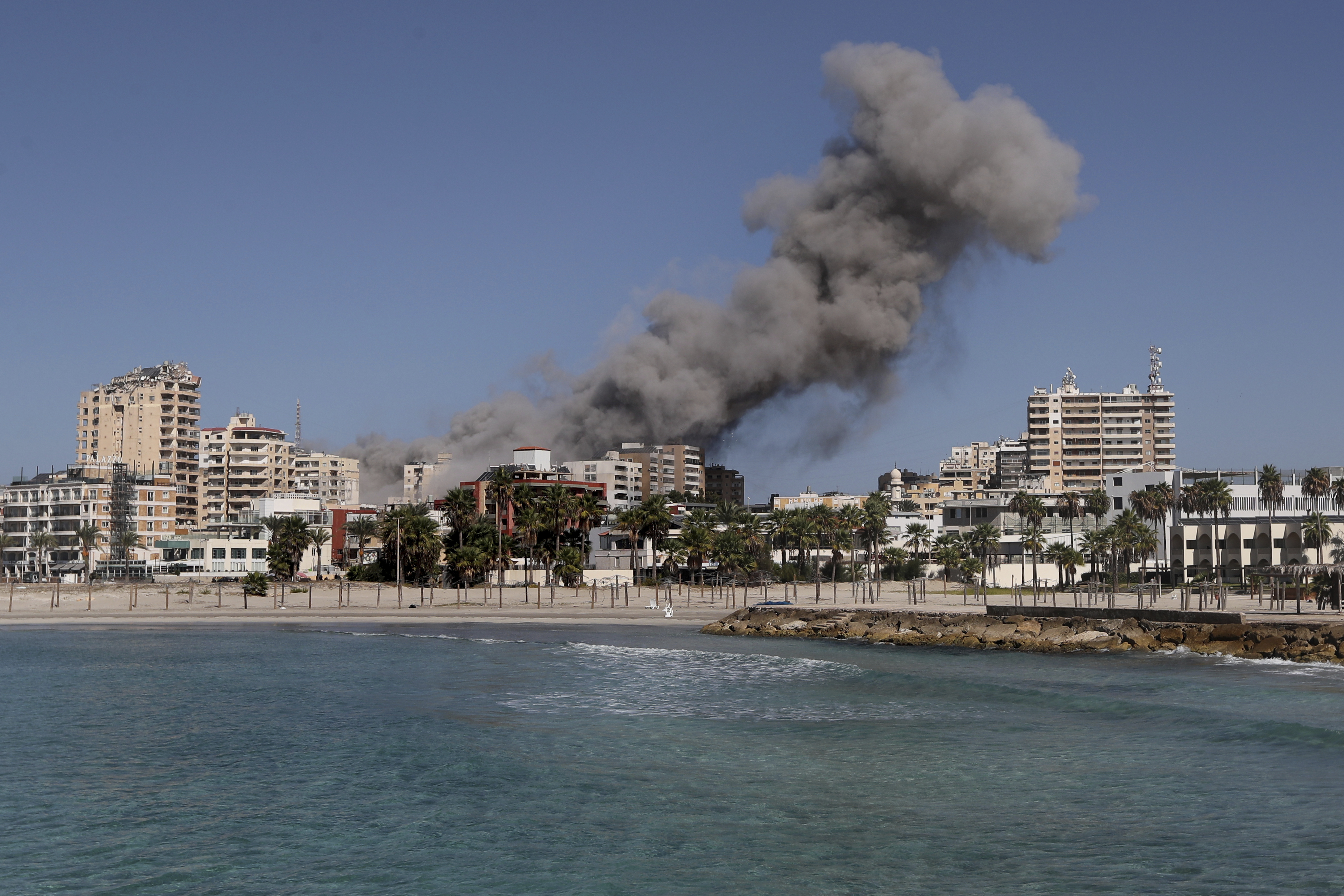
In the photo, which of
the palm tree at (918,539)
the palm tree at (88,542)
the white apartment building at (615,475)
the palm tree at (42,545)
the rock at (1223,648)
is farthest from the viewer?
the white apartment building at (615,475)

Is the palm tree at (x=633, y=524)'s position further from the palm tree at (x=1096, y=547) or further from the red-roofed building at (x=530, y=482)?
the palm tree at (x=1096, y=547)

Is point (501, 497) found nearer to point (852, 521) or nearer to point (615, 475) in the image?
point (852, 521)

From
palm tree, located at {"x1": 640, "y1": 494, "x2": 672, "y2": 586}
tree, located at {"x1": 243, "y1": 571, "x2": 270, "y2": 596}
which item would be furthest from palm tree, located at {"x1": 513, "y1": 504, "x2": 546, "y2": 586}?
tree, located at {"x1": 243, "y1": 571, "x2": 270, "y2": 596}

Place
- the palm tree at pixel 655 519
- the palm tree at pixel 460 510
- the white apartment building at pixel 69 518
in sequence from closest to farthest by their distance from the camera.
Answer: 1. the palm tree at pixel 655 519
2. the palm tree at pixel 460 510
3. the white apartment building at pixel 69 518

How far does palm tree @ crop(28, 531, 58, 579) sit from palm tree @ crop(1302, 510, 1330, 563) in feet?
412

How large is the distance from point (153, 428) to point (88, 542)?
→ 52.9 meters

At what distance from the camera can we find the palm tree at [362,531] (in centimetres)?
12081

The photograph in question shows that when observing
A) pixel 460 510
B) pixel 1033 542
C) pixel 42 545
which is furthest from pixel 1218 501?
pixel 42 545

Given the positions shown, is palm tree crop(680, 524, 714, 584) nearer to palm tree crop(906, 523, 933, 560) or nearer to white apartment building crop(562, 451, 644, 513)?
palm tree crop(906, 523, 933, 560)

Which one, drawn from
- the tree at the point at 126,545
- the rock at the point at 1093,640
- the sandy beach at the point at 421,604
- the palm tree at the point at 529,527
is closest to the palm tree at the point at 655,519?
the sandy beach at the point at 421,604

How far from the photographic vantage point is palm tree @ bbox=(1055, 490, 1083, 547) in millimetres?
117438

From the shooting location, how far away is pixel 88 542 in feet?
461

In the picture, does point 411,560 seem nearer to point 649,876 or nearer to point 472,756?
point 472,756

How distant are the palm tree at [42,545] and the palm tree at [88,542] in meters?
3.02
